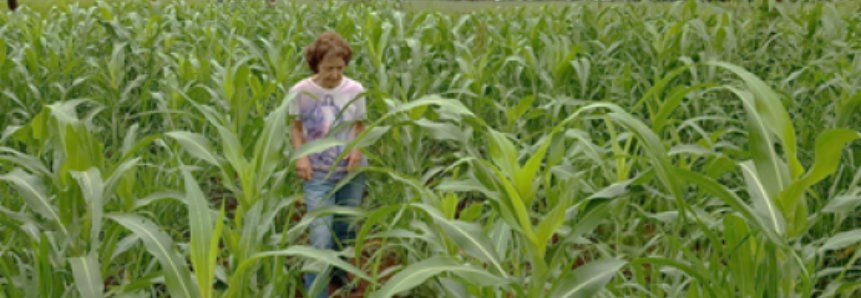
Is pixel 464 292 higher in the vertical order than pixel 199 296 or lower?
lower

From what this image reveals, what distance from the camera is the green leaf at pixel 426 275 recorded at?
136 centimetres

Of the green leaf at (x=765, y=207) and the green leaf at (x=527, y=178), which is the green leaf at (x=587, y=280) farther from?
the green leaf at (x=765, y=207)

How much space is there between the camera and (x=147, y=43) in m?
5.91

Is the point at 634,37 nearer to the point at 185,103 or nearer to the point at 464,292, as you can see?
the point at 185,103

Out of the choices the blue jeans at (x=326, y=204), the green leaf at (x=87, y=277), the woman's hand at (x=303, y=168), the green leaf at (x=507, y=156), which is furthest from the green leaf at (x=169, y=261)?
the woman's hand at (x=303, y=168)

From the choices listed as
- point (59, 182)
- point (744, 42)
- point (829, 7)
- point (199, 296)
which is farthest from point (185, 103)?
point (829, 7)

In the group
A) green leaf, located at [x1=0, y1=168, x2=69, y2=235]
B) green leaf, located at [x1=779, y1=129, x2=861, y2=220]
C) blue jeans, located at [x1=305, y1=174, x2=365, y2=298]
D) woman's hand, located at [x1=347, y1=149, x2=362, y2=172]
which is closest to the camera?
green leaf, located at [x1=779, y1=129, x2=861, y2=220]

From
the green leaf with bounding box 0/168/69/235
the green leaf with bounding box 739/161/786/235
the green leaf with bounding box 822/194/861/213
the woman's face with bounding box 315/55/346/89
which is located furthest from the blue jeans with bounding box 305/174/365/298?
the green leaf with bounding box 822/194/861/213

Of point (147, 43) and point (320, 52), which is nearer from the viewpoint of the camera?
point (320, 52)

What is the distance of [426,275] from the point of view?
1421 millimetres

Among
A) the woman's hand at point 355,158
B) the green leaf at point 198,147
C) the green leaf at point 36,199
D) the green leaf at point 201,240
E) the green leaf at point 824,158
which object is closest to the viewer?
the green leaf at point 824,158

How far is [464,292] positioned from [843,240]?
1.00 metres

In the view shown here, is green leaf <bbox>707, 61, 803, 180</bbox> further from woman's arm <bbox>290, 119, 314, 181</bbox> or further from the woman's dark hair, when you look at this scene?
woman's arm <bbox>290, 119, 314, 181</bbox>

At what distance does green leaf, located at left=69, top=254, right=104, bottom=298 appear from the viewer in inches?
65.9
